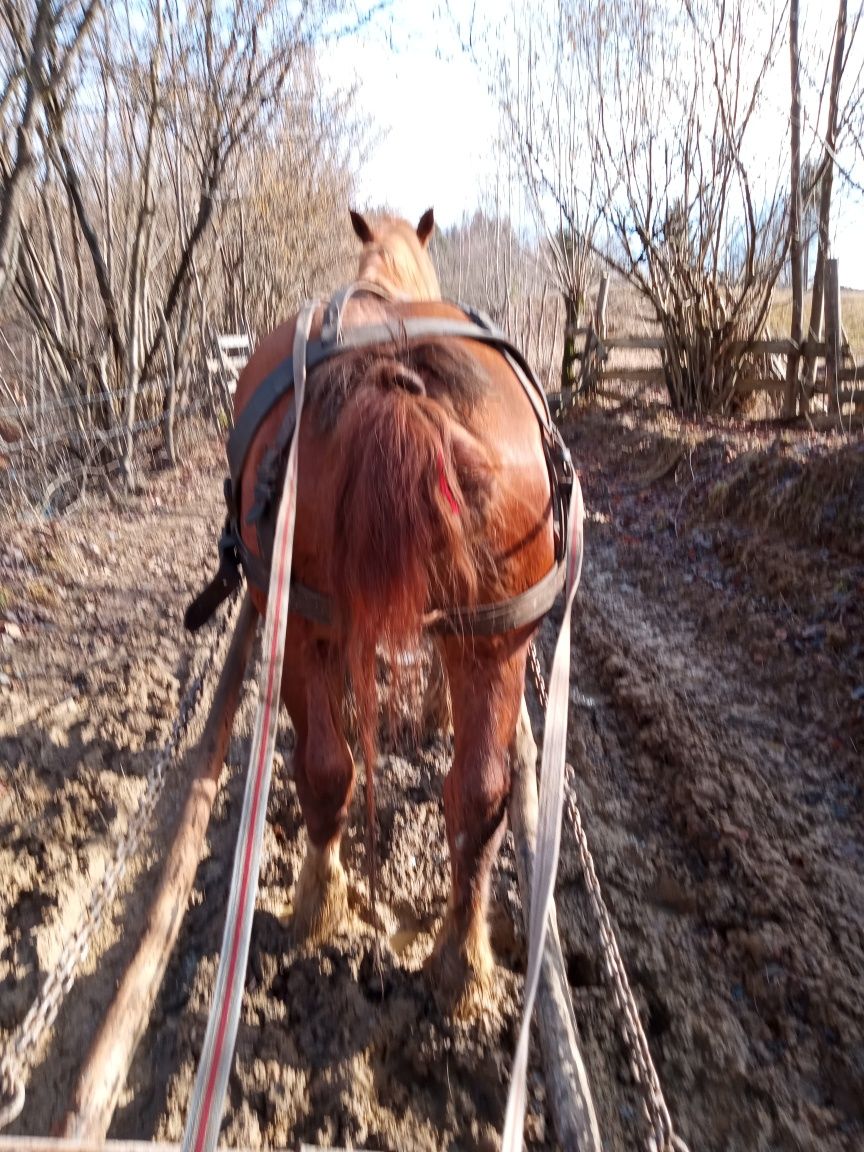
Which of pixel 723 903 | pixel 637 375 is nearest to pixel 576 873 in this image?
pixel 723 903

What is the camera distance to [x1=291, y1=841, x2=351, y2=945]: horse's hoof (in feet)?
7.73

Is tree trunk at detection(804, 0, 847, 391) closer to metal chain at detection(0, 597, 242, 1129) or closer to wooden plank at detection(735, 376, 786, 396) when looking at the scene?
wooden plank at detection(735, 376, 786, 396)

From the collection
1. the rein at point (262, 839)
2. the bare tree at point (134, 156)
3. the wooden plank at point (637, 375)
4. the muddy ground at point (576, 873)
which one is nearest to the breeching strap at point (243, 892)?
the rein at point (262, 839)

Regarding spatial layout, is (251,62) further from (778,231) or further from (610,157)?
(778,231)

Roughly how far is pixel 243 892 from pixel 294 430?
1.00m

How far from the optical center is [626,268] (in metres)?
10.0

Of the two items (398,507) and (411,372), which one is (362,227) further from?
(398,507)

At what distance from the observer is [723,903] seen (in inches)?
100.0

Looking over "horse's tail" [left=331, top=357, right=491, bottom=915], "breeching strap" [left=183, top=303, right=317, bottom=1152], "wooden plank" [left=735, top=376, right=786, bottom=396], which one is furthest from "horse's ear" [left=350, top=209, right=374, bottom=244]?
"wooden plank" [left=735, top=376, right=786, bottom=396]

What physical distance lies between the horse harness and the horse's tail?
5.4 inches

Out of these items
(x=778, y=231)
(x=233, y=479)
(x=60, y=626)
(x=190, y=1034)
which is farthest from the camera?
(x=778, y=231)

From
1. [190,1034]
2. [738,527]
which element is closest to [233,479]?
[190,1034]

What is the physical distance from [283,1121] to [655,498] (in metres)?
6.21

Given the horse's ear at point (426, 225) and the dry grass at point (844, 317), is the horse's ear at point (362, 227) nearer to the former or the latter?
the horse's ear at point (426, 225)
